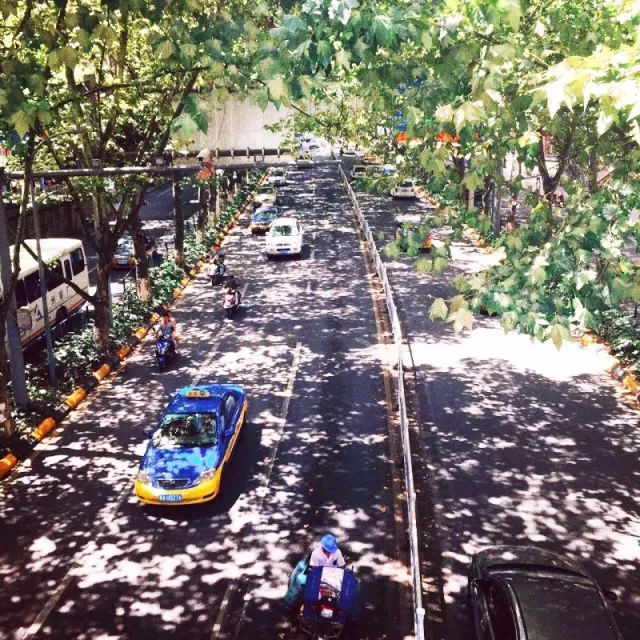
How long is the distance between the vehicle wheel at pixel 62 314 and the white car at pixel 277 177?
39.4 meters

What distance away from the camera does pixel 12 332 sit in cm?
1433

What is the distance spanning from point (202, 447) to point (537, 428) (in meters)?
7.05

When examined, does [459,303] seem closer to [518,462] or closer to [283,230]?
[518,462]

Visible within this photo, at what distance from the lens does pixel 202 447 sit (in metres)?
12.1

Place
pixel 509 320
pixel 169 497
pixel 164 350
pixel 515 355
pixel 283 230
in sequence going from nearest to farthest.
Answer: pixel 509 320, pixel 169 497, pixel 164 350, pixel 515 355, pixel 283 230

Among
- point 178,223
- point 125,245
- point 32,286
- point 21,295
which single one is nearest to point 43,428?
point 21,295

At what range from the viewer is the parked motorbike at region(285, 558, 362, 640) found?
27.0 feet

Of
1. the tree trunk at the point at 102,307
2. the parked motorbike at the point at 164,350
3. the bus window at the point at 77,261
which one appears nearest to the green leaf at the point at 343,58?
the parked motorbike at the point at 164,350

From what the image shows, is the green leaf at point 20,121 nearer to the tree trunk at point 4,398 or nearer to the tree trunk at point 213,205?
the tree trunk at point 4,398

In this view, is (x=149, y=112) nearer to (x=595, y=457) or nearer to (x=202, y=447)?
(x=202, y=447)

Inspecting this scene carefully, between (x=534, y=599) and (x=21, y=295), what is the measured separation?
650 inches

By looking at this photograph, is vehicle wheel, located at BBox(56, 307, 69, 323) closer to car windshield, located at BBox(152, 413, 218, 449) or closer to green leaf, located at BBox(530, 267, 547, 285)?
car windshield, located at BBox(152, 413, 218, 449)

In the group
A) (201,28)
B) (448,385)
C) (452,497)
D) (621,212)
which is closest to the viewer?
(201,28)

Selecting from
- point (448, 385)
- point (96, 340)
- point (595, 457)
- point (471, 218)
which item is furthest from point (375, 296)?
point (471, 218)
